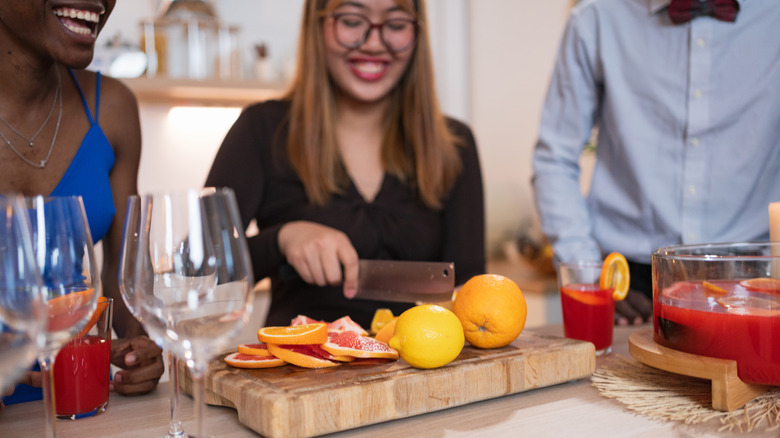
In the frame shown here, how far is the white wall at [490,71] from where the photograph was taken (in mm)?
3348

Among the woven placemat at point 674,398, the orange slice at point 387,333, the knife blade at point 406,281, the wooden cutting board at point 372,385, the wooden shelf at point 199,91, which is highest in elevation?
the wooden shelf at point 199,91

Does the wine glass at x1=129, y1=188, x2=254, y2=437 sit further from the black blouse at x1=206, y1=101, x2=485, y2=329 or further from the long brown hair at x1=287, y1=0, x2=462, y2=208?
the long brown hair at x1=287, y1=0, x2=462, y2=208

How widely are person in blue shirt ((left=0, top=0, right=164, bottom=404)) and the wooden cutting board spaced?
0.63ft

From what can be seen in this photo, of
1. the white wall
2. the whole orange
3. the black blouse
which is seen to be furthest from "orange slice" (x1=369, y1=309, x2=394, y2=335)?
the white wall

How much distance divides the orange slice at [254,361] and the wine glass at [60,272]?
276 millimetres

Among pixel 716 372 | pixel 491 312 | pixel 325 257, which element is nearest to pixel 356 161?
pixel 325 257

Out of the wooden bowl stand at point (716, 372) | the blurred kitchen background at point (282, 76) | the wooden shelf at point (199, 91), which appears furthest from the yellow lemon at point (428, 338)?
the wooden shelf at point (199, 91)

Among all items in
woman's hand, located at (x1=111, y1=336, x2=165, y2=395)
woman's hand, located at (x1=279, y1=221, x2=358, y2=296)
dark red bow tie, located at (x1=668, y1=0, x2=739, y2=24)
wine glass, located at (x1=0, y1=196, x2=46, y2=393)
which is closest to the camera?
wine glass, located at (x1=0, y1=196, x2=46, y2=393)

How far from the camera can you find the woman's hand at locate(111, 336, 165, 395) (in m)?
0.99

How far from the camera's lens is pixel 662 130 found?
171 centimetres

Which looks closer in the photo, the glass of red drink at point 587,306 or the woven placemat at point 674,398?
the woven placemat at point 674,398

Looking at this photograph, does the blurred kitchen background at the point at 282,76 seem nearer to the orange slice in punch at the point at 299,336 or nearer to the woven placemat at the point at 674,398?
the woven placemat at the point at 674,398

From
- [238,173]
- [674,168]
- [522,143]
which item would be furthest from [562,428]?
[522,143]

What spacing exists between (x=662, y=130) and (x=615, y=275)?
70 centimetres
